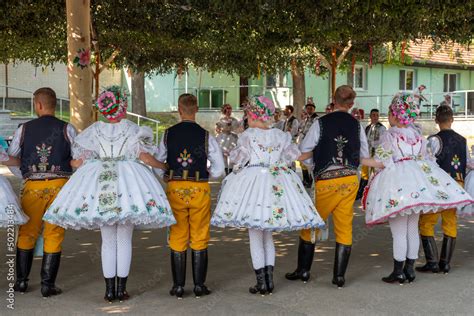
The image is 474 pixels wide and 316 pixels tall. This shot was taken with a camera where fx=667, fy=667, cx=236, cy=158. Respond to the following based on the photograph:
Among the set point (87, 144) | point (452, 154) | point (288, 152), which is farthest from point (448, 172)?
point (87, 144)

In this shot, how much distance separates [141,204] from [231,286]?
1.32 metres

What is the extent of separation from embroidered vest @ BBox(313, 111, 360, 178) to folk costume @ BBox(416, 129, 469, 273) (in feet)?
3.58

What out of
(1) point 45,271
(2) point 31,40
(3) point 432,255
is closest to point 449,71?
(2) point 31,40

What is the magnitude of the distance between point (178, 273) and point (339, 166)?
170 centimetres

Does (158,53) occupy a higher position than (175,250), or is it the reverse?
(158,53)

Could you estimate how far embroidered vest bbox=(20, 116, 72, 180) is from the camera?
5660 millimetres

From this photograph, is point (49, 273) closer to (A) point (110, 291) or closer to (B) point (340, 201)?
(A) point (110, 291)

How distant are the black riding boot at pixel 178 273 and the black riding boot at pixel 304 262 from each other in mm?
1122

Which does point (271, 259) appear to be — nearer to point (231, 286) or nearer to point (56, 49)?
point (231, 286)

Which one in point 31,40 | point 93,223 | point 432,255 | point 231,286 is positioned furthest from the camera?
point 31,40

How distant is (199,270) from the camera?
18.7ft

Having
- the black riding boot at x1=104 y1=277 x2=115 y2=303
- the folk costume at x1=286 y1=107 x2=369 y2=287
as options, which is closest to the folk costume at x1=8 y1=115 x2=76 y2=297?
the black riding boot at x1=104 y1=277 x2=115 y2=303

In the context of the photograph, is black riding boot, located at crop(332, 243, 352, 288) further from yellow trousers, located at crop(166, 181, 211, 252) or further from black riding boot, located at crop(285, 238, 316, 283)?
yellow trousers, located at crop(166, 181, 211, 252)

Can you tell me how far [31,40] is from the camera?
12.0 m
